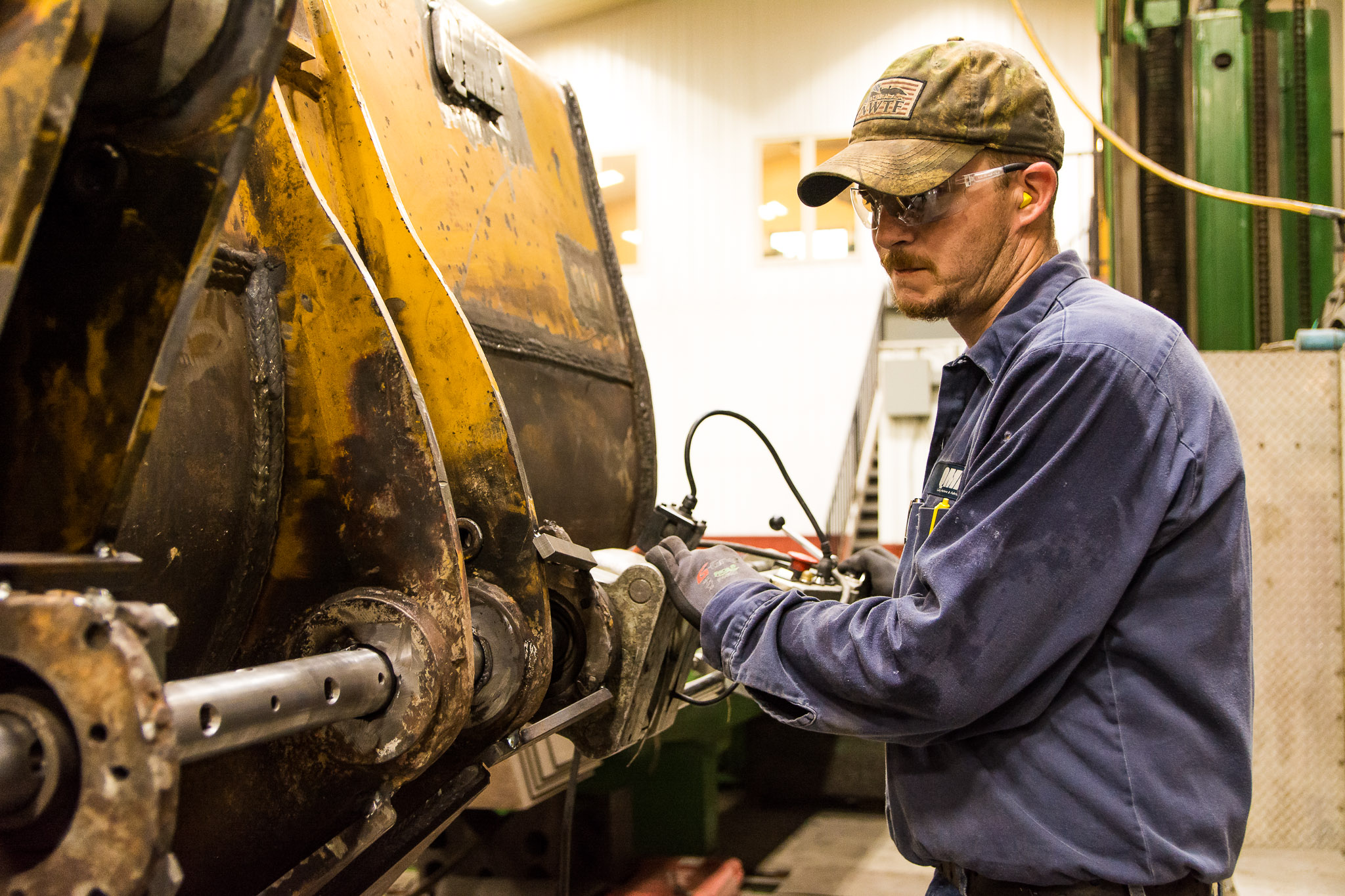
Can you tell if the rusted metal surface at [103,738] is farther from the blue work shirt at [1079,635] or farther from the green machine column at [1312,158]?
the green machine column at [1312,158]

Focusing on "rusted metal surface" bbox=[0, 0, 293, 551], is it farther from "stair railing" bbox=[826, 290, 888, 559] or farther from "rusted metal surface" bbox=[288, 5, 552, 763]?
"stair railing" bbox=[826, 290, 888, 559]

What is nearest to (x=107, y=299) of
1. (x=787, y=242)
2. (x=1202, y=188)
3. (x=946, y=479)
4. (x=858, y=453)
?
(x=946, y=479)

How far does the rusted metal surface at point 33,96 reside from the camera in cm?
71

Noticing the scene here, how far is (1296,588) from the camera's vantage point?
3863 mm

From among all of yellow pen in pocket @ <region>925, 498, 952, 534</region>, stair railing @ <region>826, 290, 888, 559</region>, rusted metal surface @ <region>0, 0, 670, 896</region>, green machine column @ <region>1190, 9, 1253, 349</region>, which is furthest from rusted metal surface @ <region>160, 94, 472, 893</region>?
stair railing @ <region>826, 290, 888, 559</region>

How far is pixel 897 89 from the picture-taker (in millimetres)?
1697

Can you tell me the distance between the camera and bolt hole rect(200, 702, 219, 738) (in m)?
0.81

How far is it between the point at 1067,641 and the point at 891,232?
0.74m

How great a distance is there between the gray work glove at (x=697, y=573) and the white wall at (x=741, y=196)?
979 centimetres

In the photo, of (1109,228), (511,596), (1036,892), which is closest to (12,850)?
(511,596)

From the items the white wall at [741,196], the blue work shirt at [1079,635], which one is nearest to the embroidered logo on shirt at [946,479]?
the blue work shirt at [1079,635]

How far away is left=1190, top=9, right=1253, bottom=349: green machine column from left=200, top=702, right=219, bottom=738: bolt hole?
4.63m

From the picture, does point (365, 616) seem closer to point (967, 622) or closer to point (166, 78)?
point (166, 78)

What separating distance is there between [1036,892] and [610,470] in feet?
3.97
